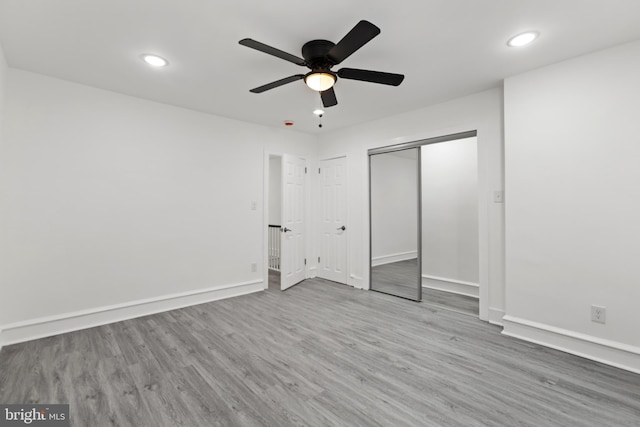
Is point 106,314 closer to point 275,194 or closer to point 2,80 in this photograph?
point 2,80

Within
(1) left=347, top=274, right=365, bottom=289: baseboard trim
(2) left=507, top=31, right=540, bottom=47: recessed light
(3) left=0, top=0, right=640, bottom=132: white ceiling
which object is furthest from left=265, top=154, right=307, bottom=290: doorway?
(2) left=507, top=31, right=540, bottom=47: recessed light

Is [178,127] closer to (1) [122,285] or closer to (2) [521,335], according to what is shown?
(1) [122,285]

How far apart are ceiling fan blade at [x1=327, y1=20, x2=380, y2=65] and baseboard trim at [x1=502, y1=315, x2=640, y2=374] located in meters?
2.93

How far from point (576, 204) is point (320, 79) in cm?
252

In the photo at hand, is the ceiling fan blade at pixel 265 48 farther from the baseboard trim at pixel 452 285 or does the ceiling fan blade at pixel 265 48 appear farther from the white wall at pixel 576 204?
the baseboard trim at pixel 452 285

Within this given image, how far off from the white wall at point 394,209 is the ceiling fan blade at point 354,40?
3275 millimetres

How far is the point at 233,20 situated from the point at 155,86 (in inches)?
63.7

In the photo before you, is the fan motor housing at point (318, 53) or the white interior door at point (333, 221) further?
the white interior door at point (333, 221)

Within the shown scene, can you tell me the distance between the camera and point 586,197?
2469 millimetres

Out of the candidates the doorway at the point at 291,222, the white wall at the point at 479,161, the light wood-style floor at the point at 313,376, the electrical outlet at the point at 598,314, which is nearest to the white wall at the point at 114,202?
the doorway at the point at 291,222

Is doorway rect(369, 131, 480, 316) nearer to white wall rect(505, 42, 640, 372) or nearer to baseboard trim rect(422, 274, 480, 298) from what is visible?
baseboard trim rect(422, 274, 480, 298)

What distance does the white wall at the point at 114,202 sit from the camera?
2.77 metres

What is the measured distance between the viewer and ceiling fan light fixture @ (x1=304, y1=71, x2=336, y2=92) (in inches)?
88.3

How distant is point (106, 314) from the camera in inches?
125
